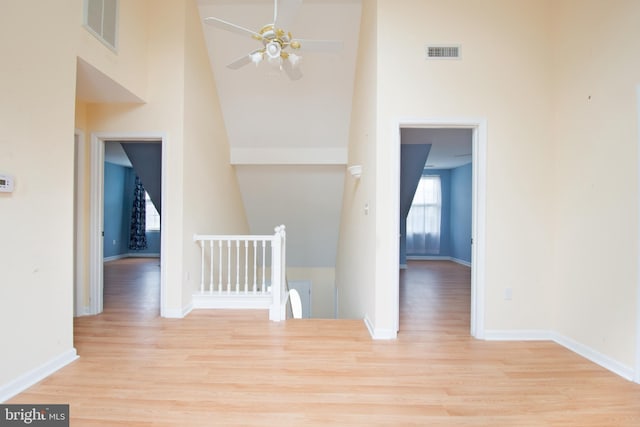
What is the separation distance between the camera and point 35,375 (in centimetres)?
215

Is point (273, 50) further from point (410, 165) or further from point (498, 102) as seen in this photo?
point (410, 165)

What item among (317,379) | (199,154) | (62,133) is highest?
(199,154)

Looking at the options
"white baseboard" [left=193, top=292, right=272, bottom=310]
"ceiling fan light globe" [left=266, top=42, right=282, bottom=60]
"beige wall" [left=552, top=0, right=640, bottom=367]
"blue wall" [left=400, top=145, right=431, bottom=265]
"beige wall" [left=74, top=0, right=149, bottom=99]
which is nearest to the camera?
"beige wall" [left=552, top=0, right=640, bottom=367]

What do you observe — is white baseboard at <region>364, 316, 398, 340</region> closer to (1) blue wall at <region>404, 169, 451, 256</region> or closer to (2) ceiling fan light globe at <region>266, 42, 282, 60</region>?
(2) ceiling fan light globe at <region>266, 42, 282, 60</region>

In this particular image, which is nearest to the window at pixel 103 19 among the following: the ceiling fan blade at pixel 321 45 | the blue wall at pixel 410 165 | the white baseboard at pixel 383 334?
the ceiling fan blade at pixel 321 45

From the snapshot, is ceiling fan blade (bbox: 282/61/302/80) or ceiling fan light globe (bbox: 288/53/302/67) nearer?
ceiling fan light globe (bbox: 288/53/302/67)

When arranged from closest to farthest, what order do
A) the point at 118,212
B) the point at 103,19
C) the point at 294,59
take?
1. the point at 294,59
2. the point at 103,19
3. the point at 118,212

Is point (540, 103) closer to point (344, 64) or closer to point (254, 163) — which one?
point (344, 64)

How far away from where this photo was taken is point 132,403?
76.5 inches

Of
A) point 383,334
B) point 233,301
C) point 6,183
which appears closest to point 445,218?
point 383,334

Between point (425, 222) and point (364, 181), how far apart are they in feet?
20.4

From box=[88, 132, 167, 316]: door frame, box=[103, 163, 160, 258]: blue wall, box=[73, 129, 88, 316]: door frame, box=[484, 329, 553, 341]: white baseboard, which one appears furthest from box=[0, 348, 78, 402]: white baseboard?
box=[103, 163, 160, 258]: blue wall

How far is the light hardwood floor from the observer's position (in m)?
1.85

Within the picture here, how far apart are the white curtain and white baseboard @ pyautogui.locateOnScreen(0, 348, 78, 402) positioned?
27.1 feet
